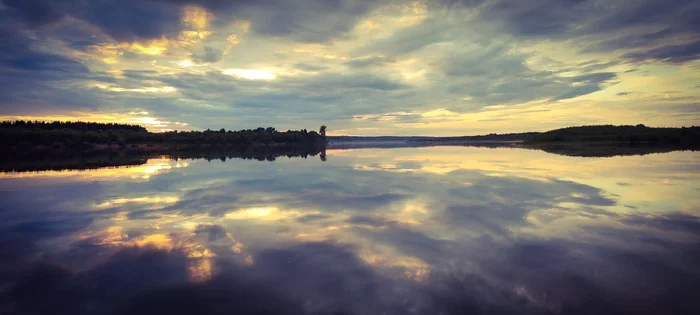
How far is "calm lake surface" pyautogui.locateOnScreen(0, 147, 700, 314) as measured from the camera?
6480 millimetres

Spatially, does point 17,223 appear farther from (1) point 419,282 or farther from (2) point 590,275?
(2) point 590,275

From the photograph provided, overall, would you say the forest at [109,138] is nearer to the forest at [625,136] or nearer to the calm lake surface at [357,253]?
the calm lake surface at [357,253]

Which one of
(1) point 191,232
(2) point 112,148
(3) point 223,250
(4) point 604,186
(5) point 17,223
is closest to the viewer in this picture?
(3) point 223,250

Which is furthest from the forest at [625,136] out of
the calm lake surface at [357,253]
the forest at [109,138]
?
the forest at [109,138]

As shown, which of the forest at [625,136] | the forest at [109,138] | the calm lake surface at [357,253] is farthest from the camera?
the forest at [625,136]

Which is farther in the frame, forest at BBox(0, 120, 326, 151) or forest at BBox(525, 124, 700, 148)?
forest at BBox(525, 124, 700, 148)

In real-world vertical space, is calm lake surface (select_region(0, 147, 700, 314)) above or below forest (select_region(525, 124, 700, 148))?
below

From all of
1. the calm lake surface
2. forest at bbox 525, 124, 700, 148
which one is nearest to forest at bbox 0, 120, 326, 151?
the calm lake surface

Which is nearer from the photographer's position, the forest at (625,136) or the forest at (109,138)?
the forest at (109,138)

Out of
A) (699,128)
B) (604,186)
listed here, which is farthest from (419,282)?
(699,128)

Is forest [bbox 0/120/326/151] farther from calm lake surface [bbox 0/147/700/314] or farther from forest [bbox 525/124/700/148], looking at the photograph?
forest [bbox 525/124/700/148]

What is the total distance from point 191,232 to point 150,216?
3.85m

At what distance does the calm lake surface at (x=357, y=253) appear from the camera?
648cm

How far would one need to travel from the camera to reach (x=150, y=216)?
553 inches
